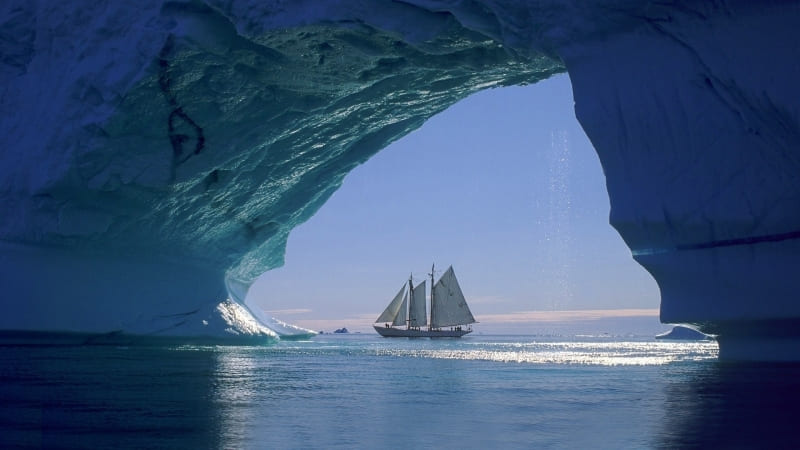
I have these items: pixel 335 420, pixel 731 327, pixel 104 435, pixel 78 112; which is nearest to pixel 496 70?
pixel 731 327

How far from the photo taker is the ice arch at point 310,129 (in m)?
10.0

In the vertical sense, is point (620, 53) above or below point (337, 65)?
below

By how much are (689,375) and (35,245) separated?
1548 centimetres

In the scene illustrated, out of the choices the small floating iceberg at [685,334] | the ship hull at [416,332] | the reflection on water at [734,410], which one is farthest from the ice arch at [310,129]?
the small floating iceberg at [685,334]

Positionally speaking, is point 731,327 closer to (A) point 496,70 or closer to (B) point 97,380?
(A) point 496,70

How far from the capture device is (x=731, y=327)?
10.9 m

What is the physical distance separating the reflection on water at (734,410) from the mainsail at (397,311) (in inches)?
1953

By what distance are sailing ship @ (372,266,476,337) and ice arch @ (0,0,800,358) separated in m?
32.6

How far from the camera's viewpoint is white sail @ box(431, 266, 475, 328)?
55.6 metres

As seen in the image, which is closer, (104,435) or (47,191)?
(104,435)

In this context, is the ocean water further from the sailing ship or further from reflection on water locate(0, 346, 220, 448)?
the sailing ship

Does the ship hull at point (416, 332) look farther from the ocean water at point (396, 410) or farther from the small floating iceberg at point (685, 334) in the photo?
the ocean water at point (396, 410)

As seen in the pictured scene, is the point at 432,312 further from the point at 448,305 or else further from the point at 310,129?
the point at 310,129

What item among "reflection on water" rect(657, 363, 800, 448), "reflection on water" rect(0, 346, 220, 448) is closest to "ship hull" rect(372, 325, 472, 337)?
"reflection on water" rect(0, 346, 220, 448)
